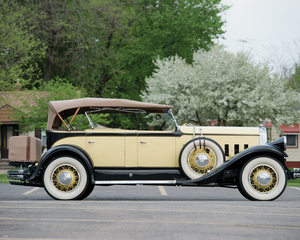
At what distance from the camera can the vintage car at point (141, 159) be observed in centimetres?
818

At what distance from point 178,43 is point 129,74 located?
13.6ft

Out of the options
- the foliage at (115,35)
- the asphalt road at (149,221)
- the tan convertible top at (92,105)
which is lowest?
the asphalt road at (149,221)

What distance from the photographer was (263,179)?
8148mm

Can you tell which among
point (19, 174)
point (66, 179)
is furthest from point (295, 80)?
point (19, 174)

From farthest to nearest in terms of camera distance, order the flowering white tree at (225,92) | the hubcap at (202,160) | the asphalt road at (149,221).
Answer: the flowering white tree at (225,92) → the hubcap at (202,160) → the asphalt road at (149,221)

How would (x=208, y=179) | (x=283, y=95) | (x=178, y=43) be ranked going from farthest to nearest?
(x=178, y=43)
(x=283, y=95)
(x=208, y=179)

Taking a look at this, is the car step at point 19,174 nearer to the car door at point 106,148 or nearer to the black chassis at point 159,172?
the black chassis at point 159,172

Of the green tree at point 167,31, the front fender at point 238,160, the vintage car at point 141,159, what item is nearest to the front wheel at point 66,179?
the vintage car at point 141,159

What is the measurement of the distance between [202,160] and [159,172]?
0.89m

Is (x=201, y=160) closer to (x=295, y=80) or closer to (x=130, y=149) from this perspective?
(x=130, y=149)

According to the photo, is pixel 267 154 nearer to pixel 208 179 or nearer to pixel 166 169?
pixel 208 179

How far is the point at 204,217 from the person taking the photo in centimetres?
610

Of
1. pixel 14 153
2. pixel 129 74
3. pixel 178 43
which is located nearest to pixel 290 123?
pixel 178 43

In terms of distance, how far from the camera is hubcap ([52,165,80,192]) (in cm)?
820
